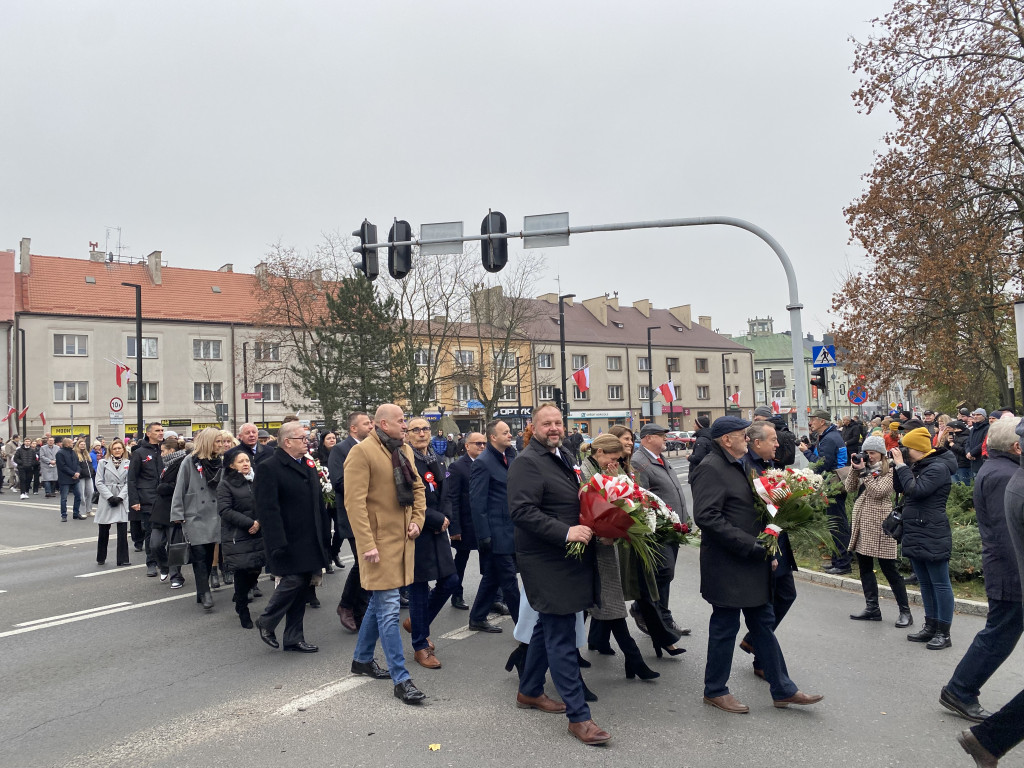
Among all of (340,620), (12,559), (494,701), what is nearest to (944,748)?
(494,701)

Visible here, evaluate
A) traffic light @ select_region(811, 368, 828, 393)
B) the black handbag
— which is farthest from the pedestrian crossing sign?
the black handbag

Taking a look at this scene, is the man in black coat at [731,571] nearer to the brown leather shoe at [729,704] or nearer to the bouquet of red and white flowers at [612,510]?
the brown leather shoe at [729,704]

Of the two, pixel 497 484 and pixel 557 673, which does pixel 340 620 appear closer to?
pixel 497 484

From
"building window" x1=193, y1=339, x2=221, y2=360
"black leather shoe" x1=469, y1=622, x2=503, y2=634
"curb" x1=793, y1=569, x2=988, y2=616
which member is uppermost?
"building window" x1=193, y1=339, x2=221, y2=360

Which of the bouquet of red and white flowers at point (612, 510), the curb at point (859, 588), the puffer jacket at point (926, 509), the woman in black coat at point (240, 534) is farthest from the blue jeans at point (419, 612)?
the curb at point (859, 588)

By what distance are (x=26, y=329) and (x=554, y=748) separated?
185 ft

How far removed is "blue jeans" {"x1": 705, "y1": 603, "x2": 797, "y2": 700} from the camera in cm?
512

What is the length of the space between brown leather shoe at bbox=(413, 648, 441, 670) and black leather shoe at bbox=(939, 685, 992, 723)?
139 inches

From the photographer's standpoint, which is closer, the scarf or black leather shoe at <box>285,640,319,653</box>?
→ the scarf

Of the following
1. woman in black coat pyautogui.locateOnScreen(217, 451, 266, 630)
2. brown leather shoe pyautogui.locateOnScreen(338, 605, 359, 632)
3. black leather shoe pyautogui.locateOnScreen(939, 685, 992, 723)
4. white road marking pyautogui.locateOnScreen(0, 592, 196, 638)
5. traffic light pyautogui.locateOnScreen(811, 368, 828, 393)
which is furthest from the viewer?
traffic light pyautogui.locateOnScreen(811, 368, 828, 393)

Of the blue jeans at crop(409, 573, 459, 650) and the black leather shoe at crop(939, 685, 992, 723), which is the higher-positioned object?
the blue jeans at crop(409, 573, 459, 650)

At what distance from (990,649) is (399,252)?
36.0 feet

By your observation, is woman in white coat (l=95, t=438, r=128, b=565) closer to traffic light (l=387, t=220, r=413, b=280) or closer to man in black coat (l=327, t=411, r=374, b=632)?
man in black coat (l=327, t=411, r=374, b=632)

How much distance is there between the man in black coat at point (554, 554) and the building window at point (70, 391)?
179 feet
